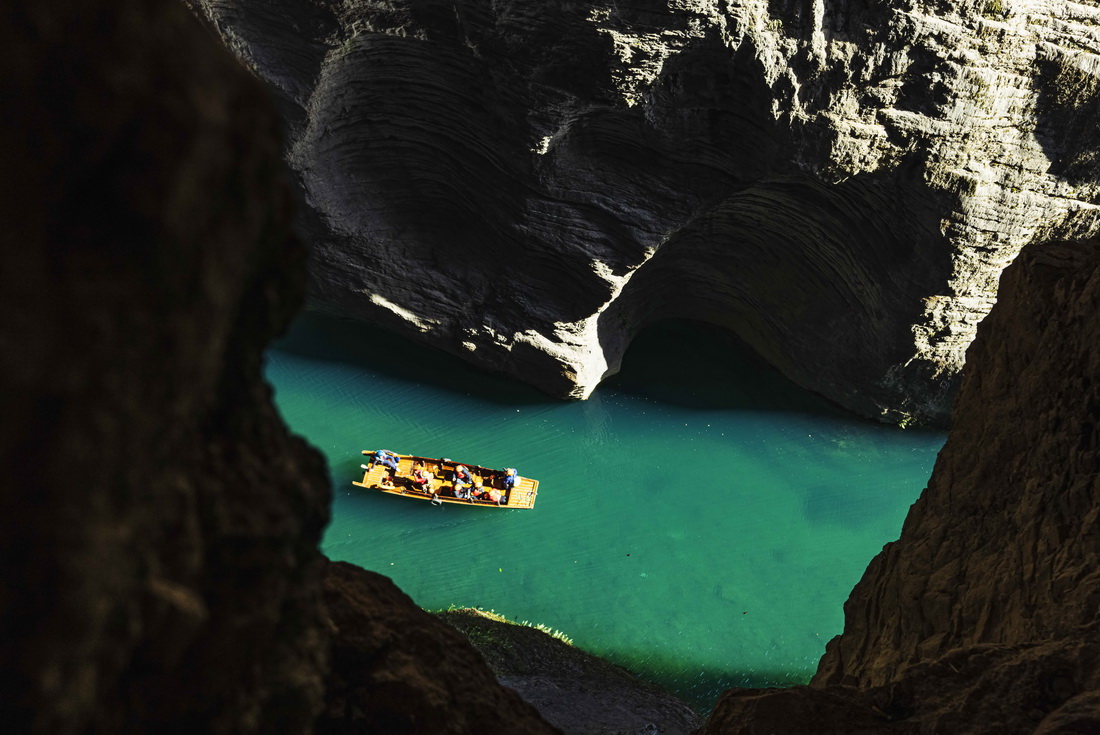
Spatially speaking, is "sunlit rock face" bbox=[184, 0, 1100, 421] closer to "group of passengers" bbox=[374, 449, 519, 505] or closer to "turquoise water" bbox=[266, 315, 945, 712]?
"turquoise water" bbox=[266, 315, 945, 712]

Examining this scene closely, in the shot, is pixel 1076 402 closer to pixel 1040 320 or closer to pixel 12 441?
pixel 1040 320

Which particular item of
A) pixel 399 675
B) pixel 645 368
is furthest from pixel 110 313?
pixel 645 368

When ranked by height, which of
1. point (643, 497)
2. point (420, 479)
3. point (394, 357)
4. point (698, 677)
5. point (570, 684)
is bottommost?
point (698, 677)

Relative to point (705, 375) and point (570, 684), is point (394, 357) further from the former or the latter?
point (570, 684)

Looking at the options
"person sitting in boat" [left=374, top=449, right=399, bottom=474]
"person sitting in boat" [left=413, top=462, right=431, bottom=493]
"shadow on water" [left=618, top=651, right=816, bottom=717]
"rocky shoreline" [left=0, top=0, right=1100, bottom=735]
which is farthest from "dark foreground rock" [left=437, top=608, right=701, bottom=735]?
"rocky shoreline" [left=0, top=0, right=1100, bottom=735]

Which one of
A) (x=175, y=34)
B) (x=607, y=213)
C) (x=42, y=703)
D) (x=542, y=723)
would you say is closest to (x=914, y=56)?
(x=607, y=213)

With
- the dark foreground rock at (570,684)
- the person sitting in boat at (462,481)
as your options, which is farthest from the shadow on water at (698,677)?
the person sitting in boat at (462,481)
